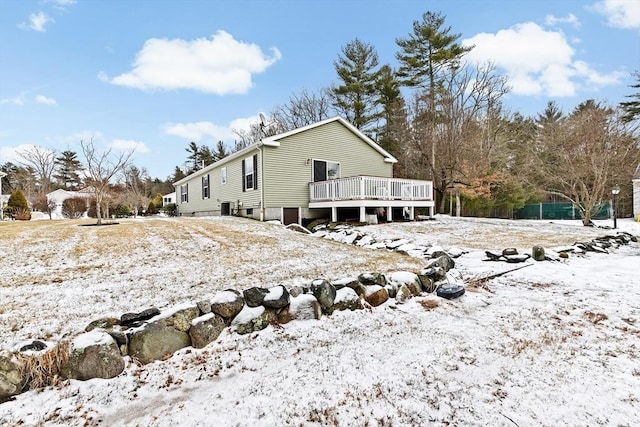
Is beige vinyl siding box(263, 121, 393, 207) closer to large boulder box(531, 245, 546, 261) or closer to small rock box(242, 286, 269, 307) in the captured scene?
large boulder box(531, 245, 546, 261)

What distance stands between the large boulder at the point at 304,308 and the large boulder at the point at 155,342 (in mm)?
1099

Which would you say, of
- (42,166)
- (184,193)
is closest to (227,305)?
(184,193)

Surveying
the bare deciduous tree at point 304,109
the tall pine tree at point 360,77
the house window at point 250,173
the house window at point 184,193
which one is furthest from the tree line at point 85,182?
the tall pine tree at point 360,77

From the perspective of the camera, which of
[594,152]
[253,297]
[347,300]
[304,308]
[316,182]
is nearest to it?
[253,297]

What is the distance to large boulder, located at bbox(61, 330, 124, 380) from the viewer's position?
2434 millimetres

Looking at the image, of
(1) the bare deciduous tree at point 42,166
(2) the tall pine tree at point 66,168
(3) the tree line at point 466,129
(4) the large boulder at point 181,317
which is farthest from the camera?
(2) the tall pine tree at point 66,168

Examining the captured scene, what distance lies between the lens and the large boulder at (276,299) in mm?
3444

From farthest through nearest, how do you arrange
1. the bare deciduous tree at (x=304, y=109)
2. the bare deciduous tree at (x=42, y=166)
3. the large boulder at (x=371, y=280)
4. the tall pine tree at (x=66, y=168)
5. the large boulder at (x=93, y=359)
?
1. the tall pine tree at (x=66, y=168)
2. the bare deciduous tree at (x=42, y=166)
3. the bare deciduous tree at (x=304, y=109)
4. the large boulder at (x=371, y=280)
5. the large boulder at (x=93, y=359)

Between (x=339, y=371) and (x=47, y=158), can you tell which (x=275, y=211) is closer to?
(x=339, y=371)

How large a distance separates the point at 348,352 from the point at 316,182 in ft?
33.5

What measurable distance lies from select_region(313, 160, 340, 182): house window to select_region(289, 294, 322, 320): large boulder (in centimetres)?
987

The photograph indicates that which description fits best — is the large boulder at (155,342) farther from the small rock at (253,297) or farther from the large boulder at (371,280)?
the large boulder at (371,280)

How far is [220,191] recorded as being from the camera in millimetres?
15891

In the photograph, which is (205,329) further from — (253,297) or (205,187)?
(205,187)
